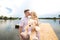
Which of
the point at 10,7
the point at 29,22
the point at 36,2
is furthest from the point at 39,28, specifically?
the point at 10,7

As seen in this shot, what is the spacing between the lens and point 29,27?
1623mm

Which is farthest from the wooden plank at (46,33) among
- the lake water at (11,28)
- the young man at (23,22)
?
the young man at (23,22)

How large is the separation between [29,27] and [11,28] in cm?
20

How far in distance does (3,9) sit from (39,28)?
1.44ft

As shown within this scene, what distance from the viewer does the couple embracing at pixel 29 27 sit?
63.6 inches

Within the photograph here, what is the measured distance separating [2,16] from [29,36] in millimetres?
367

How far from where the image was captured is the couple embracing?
5.30 ft

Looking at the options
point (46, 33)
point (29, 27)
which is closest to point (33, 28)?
point (29, 27)

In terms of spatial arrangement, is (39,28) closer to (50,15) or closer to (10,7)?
(50,15)

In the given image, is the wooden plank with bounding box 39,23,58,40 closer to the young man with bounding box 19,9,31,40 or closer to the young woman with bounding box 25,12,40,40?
the young woman with bounding box 25,12,40,40

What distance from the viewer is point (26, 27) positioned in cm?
164

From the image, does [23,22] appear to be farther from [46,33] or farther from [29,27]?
[46,33]

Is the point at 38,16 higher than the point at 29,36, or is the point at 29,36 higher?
the point at 38,16

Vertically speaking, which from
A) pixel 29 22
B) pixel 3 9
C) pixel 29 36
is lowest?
pixel 29 36
